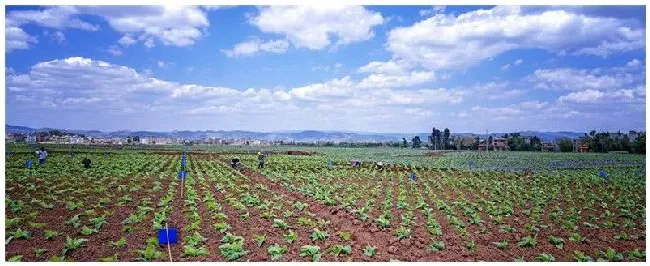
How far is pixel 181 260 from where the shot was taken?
6020 mm

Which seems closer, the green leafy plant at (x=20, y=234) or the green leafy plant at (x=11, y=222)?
the green leafy plant at (x=20, y=234)

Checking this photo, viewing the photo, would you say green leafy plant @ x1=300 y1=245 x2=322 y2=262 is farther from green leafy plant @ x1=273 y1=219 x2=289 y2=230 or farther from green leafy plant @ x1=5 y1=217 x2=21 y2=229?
green leafy plant @ x1=5 y1=217 x2=21 y2=229

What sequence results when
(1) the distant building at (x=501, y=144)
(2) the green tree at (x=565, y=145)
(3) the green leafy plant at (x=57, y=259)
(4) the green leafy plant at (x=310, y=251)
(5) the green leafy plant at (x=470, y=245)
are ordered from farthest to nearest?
(1) the distant building at (x=501, y=144) < (2) the green tree at (x=565, y=145) < (5) the green leafy plant at (x=470, y=245) < (4) the green leafy plant at (x=310, y=251) < (3) the green leafy plant at (x=57, y=259)

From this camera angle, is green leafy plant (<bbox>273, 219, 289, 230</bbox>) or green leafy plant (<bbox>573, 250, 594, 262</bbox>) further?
green leafy plant (<bbox>273, 219, 289, 230</bbox>)

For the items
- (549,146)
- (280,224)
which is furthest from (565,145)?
(280,224)

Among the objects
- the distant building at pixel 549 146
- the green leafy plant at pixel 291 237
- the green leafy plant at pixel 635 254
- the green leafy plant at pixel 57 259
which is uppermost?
the distant building at pixel 549 146

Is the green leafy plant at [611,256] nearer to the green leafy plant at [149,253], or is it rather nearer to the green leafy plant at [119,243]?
the green leafy plant at [149,253]

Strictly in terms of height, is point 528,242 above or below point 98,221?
below

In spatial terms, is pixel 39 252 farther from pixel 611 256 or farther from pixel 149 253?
pixel 611 256

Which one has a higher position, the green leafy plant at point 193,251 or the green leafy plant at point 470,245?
the green leafy plant at point 193,251

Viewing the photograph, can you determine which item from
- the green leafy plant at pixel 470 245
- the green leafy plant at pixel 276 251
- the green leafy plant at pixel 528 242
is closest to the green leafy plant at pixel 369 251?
the green leafy plant at pixel 276 251

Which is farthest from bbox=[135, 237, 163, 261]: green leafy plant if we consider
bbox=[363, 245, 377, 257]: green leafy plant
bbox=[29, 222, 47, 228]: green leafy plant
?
bbox=[363, 245, 377, 257]: green leafy plant

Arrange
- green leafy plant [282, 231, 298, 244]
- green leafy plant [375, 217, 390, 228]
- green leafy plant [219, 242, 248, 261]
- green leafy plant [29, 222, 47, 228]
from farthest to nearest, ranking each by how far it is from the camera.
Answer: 1. green leafy plant [375, 217, 390, 228]
2. green leafy plant [29, 222, 47, 228]
3. green leafy plant [282, 231, 298, 244]
4. green leafy plant [219, 242, 248, 261]
